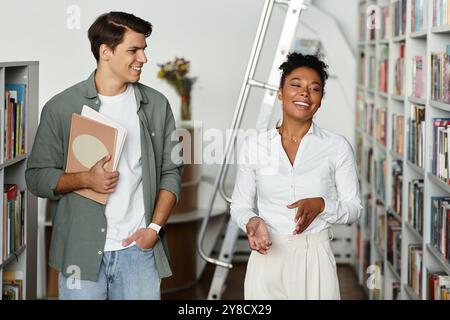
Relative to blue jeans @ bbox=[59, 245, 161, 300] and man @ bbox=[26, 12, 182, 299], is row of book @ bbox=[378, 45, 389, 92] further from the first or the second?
blue jeans @ bbox=[59, 245, 161, 300]

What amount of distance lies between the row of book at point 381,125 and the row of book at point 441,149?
101 centimetres

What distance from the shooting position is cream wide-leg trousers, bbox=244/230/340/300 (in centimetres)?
173

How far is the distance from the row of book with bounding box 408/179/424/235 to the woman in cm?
98

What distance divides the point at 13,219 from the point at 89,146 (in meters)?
0.57

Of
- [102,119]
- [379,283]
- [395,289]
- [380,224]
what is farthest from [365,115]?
[102,119]

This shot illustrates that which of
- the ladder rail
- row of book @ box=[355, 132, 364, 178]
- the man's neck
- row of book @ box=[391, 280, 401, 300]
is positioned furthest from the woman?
row of book @ box=[355, 132, 364, 178]

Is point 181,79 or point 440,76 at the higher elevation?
point 181,79

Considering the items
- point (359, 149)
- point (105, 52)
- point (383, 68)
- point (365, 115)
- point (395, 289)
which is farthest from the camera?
point (359, 149)

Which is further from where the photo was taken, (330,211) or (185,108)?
(185,108)

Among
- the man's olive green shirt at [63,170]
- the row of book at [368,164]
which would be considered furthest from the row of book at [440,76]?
the row of book at [368,164]

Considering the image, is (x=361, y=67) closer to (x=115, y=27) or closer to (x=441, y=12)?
(x=441, y=12)

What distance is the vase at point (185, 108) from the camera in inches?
139

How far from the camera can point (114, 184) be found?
5.83ft

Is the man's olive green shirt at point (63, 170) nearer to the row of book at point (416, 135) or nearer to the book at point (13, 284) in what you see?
the book at point (13, 284)
